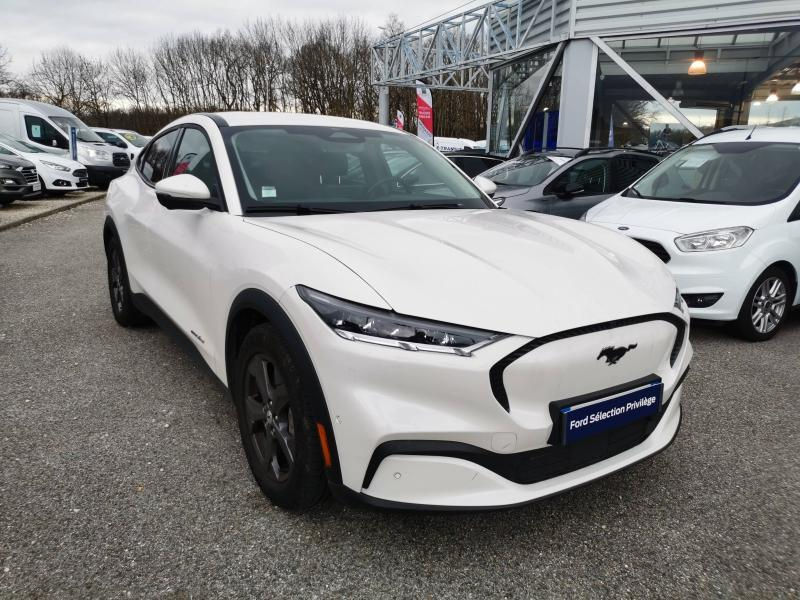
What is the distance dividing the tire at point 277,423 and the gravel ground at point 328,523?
164 millimetres

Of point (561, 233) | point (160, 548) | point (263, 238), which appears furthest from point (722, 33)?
point (160, 548)

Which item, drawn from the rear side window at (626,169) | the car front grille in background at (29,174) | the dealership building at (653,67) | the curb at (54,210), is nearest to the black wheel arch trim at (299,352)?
the rear side window at (626,169)

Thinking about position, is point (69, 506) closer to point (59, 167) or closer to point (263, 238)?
point (263, 238)

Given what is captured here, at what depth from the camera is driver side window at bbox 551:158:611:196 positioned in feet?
24.4

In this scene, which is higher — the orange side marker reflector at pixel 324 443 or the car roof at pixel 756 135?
the car roof at pixel 756 135

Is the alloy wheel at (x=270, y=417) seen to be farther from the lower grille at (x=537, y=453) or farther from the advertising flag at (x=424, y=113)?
the advertising flag at (x=424, y=113)

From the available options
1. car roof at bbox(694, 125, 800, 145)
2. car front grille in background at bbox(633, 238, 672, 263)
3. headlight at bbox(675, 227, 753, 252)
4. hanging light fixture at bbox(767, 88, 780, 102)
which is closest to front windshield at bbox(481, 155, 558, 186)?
car roof at bbox(694, 125, 800, 145)

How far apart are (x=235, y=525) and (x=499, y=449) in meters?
1.10

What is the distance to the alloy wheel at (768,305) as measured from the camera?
14.5ft

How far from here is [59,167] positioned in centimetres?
1388

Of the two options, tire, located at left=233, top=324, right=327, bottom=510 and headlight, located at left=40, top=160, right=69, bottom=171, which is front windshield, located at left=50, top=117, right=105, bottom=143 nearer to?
headlight, located at left=40, top=160, right=69, bottom=171

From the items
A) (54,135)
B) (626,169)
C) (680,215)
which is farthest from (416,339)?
(54,135)

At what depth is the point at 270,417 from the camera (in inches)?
87.7

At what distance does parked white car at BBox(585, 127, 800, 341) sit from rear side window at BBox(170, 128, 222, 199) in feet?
Result: 10.7
